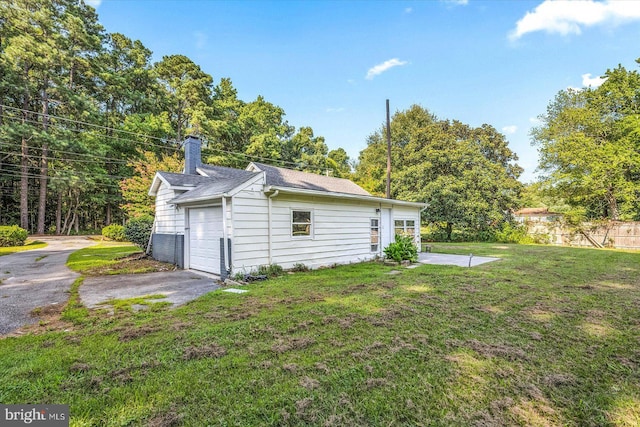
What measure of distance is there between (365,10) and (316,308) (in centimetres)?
1201

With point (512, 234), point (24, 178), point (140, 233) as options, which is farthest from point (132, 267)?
point (512, 234)

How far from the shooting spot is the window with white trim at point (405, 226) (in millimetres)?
12453

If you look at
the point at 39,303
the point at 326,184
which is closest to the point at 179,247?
the point at 39,303

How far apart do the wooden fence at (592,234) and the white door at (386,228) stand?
1270 cm

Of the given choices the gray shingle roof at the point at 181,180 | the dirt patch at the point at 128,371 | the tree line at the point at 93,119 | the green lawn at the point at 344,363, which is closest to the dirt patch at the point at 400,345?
the green lawn at the point at 344,363

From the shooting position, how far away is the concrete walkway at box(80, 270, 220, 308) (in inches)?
217

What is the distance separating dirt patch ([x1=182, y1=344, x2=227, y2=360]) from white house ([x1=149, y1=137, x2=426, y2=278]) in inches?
156

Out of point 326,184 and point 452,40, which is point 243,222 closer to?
point 326,184

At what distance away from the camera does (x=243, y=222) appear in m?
7.30

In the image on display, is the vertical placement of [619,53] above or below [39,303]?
above

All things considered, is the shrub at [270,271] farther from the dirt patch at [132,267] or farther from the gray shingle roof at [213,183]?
the dirt patch at [132,267]

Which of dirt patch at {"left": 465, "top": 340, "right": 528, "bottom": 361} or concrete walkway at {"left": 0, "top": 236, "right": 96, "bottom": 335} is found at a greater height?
concrete walkway at {"left": 0, "top": 236, "right": 96, "bottom": 335}
